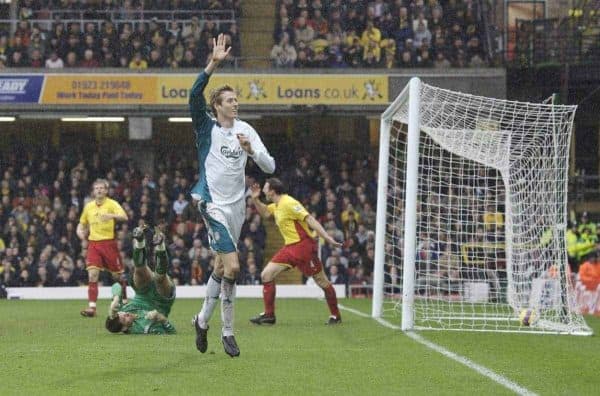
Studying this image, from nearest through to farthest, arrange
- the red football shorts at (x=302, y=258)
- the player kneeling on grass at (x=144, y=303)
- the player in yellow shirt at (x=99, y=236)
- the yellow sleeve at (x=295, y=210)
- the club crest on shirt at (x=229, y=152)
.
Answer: the club crest on shirt at (x=229, y=152), the player kneeling on grass at (x=144, y=303), the yellow sleeve at (x=295, y=210), the red football shorts at (x=302, y=258), the player in yellow shirt at (x=99, y=236)

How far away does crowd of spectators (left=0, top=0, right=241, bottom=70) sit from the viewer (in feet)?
98.7

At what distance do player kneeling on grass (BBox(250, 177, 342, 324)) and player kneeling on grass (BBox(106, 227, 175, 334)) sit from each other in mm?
2400

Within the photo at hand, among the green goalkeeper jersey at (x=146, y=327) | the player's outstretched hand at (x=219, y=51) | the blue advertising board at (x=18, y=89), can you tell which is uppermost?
the blue advertising board at (x=18, y=89)

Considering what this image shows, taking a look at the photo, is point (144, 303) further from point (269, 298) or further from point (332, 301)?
point (332, 301)

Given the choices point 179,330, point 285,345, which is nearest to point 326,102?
point 179,330

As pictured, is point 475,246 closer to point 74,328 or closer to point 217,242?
point 74,328

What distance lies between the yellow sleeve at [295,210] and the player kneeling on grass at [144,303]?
2717 millimetres

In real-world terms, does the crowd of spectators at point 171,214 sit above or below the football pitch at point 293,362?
above

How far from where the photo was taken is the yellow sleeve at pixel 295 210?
14844 mm

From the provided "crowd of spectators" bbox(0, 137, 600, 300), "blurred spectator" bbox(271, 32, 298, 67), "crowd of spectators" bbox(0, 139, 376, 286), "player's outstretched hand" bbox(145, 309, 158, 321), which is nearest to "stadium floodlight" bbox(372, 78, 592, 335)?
"player's outstretched hand" bbox(145, 309, 158, 321)

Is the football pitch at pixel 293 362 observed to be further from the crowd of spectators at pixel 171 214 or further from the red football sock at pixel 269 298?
the crowd of spectators at pixel 171 214

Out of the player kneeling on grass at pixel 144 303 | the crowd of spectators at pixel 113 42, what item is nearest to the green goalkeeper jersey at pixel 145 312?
the player kneeling on grass at pixel 144 303

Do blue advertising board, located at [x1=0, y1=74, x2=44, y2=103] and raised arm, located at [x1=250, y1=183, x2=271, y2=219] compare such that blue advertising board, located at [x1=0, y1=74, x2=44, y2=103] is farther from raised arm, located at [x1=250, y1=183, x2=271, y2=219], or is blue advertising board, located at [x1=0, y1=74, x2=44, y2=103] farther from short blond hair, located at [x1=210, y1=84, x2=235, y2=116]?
short blond hair, located at [x1=210, y1=84, x2=235, y2=116]

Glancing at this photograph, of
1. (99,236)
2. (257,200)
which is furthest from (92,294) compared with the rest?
(257,200)
